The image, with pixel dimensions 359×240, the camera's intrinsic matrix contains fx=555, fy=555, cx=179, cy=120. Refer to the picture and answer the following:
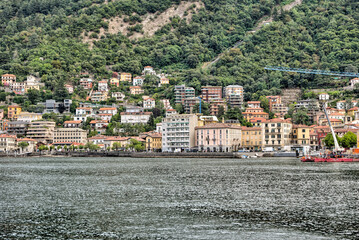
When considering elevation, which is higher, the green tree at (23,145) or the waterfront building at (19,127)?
the waterfront building at (19,127)

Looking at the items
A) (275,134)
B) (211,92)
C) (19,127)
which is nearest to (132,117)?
(211,92)

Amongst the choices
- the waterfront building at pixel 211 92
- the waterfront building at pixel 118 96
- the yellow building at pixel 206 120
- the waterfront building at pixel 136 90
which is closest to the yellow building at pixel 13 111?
the waterfront building at pixel 118 96

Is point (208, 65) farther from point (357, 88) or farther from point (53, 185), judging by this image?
point (53, 185)

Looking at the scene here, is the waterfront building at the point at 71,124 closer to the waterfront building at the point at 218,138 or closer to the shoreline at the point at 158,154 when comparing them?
the shoreline at the point at 158,154

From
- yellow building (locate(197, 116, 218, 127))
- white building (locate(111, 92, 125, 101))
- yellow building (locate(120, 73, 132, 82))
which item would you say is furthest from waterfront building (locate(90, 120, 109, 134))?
yellow building (locate(120, 73, 132, 82))

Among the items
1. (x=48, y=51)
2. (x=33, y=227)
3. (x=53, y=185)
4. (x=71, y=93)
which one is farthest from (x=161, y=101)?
(x=33, y=227)

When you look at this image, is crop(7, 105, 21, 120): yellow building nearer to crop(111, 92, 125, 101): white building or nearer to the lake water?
crop(111, 92, 125, 101): white building
